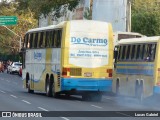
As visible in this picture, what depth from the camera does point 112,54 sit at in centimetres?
3238

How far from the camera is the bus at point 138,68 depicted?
27.9 meters

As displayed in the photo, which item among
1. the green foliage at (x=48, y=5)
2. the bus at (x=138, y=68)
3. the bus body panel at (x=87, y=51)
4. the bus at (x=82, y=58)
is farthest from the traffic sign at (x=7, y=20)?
the bus body panel at (x=87, y=51)

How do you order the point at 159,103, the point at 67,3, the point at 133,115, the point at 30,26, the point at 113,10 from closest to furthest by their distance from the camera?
1. the point at 133,115
2. the point at 159,103
3. the point at 113,10
4. the point at 67,3
5. the point at 30,26

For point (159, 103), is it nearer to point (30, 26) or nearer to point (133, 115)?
point (133, 115)

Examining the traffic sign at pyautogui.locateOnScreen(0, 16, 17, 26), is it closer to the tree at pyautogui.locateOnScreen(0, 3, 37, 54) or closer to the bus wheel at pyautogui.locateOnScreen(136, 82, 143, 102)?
the tree at pyautogui.locateOnScreen(0, 3, 37, 54)

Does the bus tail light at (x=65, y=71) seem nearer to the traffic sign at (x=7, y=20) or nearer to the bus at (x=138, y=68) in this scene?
the bus at (x=138, y=68)

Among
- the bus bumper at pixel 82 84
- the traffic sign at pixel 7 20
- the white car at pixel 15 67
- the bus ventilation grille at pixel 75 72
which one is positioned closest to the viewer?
the bus bumper at pixel 82 84

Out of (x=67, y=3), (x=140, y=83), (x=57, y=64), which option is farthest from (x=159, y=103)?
(x=67, y=3)

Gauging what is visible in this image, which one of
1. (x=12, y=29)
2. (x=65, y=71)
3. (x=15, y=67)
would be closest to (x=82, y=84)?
(x=65, y=71)

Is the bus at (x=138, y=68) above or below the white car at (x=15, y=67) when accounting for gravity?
above

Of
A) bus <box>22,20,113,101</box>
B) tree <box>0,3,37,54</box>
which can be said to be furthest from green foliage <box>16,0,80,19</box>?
bus <box>22,20,113,101</box>

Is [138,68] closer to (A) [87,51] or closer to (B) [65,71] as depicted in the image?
(A) [87,51]

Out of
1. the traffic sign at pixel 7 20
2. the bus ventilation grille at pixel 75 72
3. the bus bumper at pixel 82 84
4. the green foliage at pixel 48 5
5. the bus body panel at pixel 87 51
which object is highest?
the green foliage at pixel 48 5

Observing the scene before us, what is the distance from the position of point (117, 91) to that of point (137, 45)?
3.87 meters
